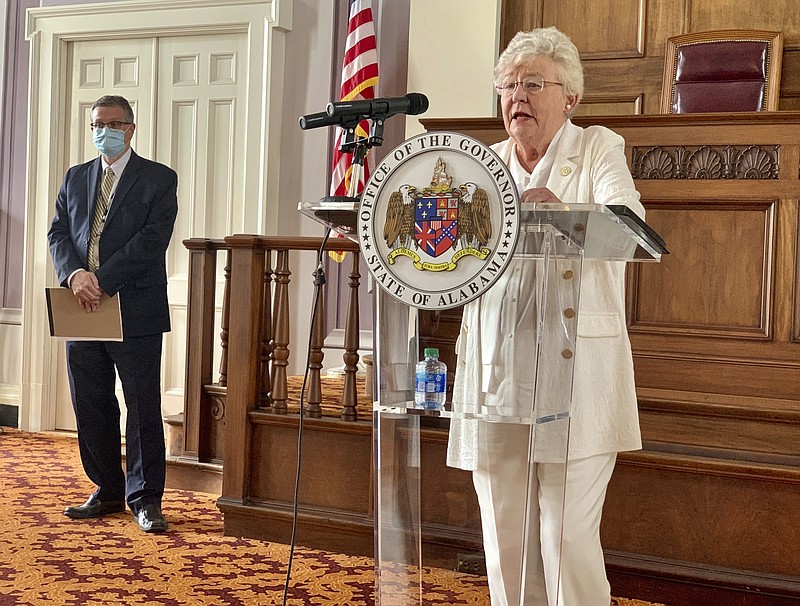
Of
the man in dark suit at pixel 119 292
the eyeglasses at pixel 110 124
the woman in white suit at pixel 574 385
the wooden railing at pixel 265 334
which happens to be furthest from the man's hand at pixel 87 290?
the woman in white suit at pixel 574 385

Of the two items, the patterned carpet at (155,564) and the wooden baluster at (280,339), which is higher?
the wooden baluster at (280,339)

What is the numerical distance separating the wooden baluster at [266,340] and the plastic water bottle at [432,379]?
6.36 ft

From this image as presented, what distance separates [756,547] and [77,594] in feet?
6.54

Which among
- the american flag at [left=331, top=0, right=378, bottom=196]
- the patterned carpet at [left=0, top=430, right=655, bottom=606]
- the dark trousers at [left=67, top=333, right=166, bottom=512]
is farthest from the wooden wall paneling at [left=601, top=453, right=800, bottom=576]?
the american flag at [left=331, top=0, right=378, bottom=196]

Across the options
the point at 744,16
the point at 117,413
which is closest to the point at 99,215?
the point at 117,413

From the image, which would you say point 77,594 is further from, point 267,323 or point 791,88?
point 791,88

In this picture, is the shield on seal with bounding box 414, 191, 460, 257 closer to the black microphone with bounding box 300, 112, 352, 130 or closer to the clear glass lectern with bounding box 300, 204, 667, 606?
the clear glass lectern with bounding box 300, 204, 667, 606

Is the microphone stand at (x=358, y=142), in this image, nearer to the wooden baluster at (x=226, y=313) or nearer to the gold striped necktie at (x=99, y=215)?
the wooden baluster at (x=226, y=313)

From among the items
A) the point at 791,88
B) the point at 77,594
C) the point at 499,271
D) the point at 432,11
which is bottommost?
the point at 77,594

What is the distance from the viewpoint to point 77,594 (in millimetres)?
2873

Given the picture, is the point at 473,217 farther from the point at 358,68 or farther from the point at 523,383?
the point at 358,68

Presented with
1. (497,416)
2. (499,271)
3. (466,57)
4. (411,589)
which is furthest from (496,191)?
(466,57)

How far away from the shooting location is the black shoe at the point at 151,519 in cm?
365

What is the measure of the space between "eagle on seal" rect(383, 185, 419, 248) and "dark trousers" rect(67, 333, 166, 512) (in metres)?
2.23
